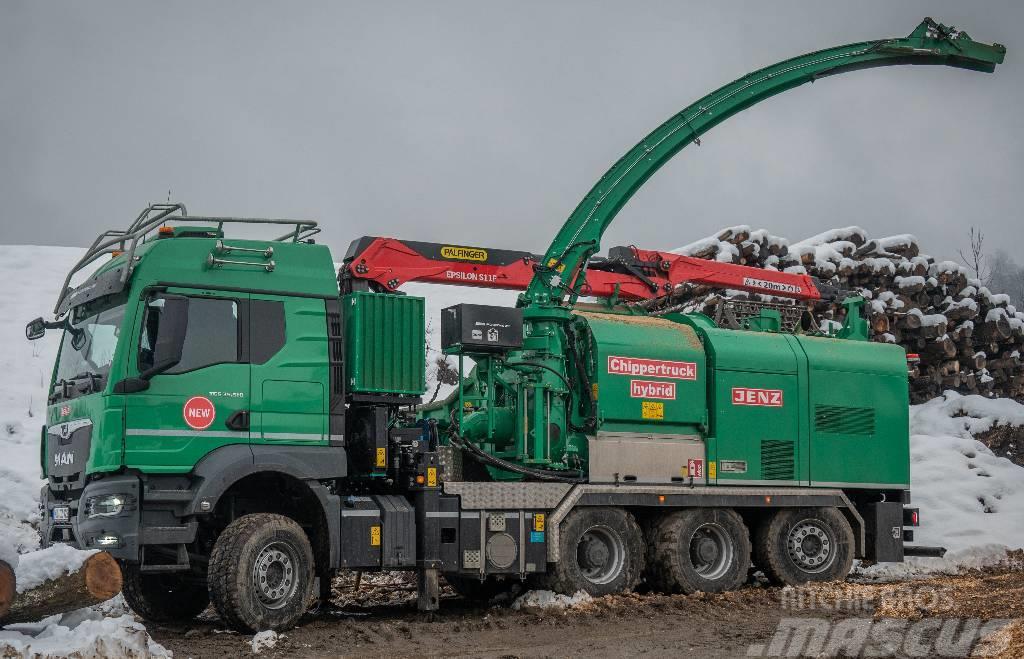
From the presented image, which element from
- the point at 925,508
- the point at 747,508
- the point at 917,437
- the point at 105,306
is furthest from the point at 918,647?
the point at 917,437

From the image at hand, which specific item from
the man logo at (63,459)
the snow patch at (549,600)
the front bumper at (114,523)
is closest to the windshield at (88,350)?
the man logo at (63,459)

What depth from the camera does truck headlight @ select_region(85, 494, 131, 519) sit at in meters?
9.89

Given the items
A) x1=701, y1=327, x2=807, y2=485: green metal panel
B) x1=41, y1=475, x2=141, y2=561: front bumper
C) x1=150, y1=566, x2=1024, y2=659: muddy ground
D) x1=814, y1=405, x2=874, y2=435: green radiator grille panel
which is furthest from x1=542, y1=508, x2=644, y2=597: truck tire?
x1=41, y1=475, x2=141, y2=561: front bumper

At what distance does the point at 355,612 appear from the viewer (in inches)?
483

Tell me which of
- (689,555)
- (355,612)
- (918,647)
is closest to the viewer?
(918,647)

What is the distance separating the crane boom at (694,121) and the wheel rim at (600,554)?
269 cm

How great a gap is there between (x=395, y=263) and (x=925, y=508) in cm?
992

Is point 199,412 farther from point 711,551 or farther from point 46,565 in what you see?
point 711,551

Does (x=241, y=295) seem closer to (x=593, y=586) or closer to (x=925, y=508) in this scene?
(x=593, y=586)

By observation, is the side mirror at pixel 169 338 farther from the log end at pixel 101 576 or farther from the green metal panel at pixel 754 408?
the green metal panel at pixel 754 408

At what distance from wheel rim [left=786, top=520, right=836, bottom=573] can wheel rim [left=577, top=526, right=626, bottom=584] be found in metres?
2.56

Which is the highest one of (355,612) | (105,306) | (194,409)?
(105,306)

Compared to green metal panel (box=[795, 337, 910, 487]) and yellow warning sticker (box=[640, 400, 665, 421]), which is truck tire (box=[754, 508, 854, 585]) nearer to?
green metal panel (box=[795, 337, 910, 487])

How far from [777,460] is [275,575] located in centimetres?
661
